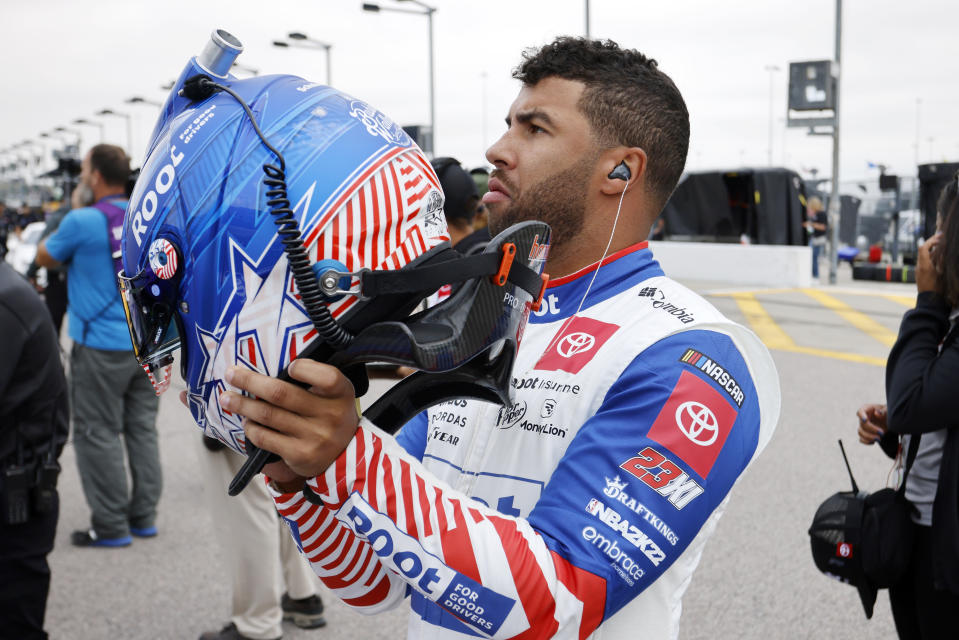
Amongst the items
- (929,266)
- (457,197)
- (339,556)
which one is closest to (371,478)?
(339,556)

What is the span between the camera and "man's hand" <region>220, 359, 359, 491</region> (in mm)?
970

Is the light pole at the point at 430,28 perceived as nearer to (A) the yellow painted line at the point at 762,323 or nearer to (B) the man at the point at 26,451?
(A) the yellow painted line at the point at 762,323

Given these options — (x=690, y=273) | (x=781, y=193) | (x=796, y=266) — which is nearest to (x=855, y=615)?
(x=796, y=266)

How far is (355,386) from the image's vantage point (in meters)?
1.12

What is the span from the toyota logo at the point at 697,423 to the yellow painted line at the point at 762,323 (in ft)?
24.1

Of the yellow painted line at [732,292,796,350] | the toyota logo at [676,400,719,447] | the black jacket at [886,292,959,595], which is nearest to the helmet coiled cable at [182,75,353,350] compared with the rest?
the toyota logo at [676,400,719,447]

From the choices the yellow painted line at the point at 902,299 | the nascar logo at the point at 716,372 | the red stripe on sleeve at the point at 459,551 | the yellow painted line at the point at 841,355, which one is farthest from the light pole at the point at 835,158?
the red stripe on sleeve at the point at 459,551

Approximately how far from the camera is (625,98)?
1.51 m

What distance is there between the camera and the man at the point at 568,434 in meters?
1.05

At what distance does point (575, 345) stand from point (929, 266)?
1.60 metres

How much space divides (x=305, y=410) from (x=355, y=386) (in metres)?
0.14

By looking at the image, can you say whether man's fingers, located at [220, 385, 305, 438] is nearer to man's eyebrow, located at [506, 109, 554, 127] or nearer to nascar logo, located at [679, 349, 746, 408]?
nascar logo, located at [679, 349, 746, 408]

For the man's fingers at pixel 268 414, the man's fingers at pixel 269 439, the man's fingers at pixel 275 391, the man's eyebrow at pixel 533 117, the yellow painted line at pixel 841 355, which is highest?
the man's eyebrow at pixel 533 117

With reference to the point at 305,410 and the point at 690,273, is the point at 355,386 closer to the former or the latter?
the point at 305,410
